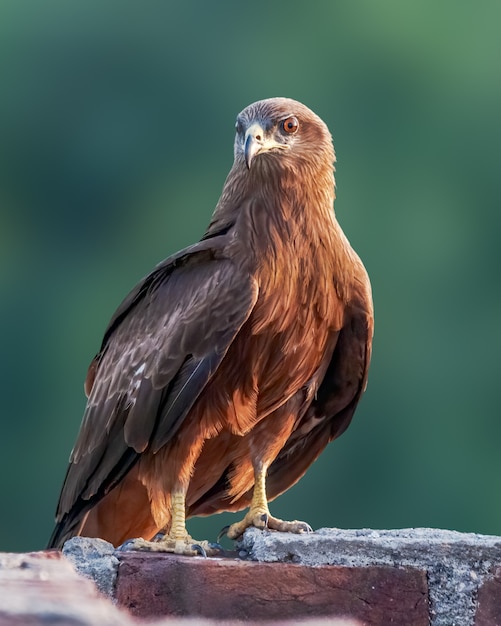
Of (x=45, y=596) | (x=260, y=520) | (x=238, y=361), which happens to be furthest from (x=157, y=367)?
(x=45, y=596)

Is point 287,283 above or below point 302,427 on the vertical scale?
above

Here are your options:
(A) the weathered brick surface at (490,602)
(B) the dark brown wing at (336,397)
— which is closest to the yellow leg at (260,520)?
(B) the dark brown wing at (336,397)

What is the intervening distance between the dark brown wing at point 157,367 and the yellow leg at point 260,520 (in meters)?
0.35

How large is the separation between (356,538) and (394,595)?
0.17 m

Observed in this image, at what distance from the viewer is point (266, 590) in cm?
236

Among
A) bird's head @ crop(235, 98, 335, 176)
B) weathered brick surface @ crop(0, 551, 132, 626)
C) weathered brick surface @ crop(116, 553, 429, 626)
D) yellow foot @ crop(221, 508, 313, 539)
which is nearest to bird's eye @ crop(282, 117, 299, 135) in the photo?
bird's head @ crop(235, 98, 335, 176)

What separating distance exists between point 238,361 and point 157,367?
0.23 metres

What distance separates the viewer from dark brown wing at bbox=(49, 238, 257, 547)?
3350 mm

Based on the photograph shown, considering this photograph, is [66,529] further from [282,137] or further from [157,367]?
[282,137]

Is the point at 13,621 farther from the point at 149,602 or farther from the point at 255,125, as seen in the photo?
the point at 255,125

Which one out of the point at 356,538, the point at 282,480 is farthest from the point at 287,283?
the point at 356,538

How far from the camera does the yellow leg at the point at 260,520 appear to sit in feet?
11.0

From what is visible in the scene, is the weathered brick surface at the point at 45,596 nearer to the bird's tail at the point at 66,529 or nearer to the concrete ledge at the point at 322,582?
the concrete ledge at the point at 322,582

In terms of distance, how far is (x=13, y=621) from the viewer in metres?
1.46
